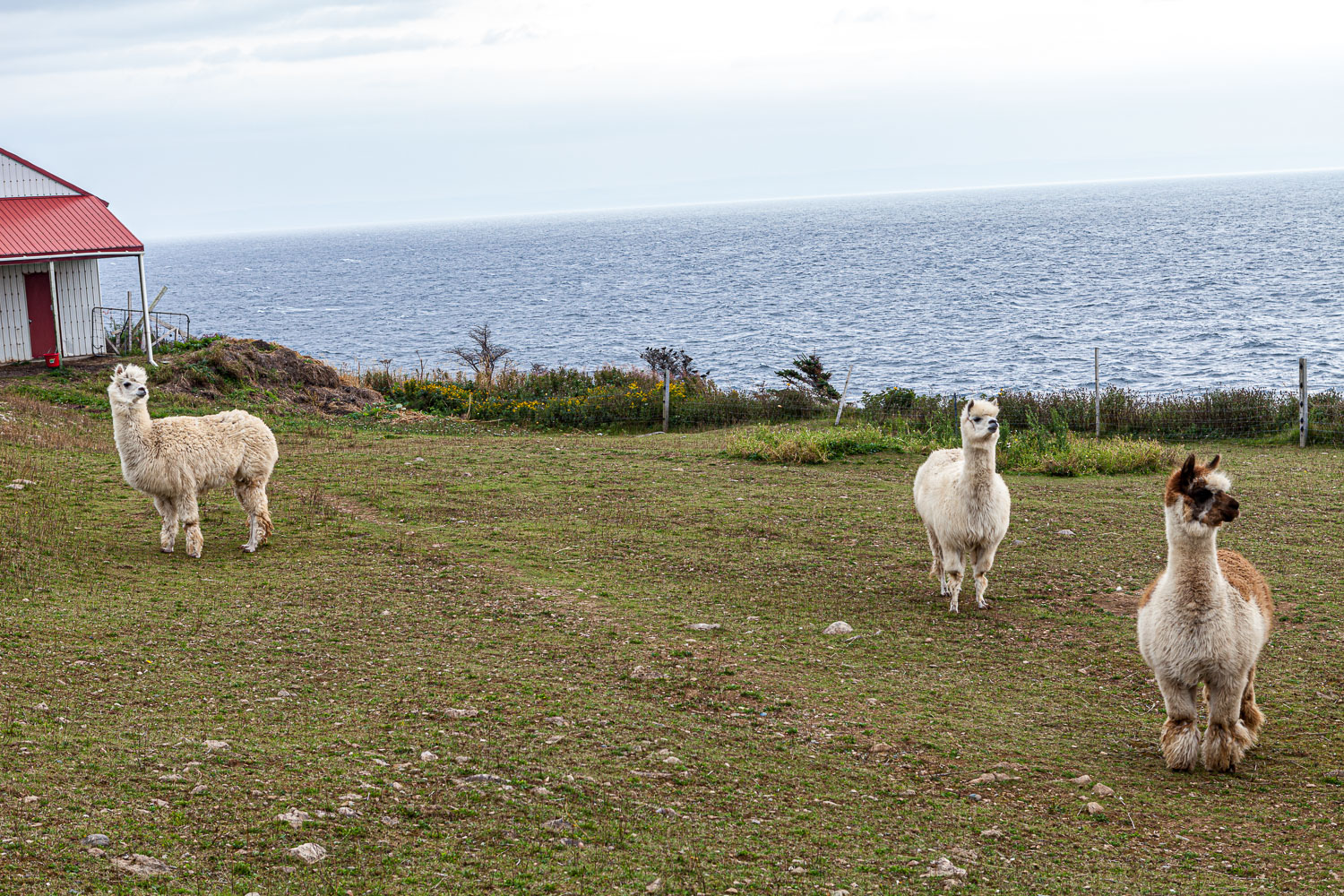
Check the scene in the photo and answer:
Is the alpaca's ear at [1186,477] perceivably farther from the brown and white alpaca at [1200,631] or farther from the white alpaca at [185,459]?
the white alpaca at [185,459]

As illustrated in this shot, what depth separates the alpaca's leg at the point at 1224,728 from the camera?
6.34 m

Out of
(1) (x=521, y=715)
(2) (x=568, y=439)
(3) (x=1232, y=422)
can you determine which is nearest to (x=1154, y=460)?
(3) (x=1232, y=422)

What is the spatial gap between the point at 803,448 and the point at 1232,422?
9.45 metres

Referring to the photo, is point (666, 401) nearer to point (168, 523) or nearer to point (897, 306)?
point (168, 523)

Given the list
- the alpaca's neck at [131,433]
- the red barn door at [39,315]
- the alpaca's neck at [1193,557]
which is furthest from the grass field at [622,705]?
the red barn door at [39,315]

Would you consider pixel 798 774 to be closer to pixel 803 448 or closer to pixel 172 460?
pixel 172 460

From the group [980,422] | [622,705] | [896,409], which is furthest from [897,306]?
[622,705]

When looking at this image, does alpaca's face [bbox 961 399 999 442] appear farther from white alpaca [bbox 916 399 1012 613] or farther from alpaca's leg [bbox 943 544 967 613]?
alpaca's leg [bbox 943 544 967 613]

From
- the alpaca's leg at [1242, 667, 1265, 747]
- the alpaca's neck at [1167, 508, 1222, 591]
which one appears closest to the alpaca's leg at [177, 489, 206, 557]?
the alpaca's neck at [1167, 508, 1222, 591]

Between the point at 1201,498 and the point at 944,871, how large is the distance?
278 cm

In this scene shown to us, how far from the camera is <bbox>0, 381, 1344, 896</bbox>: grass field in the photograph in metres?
5.11

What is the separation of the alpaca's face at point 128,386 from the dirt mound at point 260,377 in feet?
44.0

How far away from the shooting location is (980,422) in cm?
1010

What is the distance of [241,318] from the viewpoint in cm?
8906
